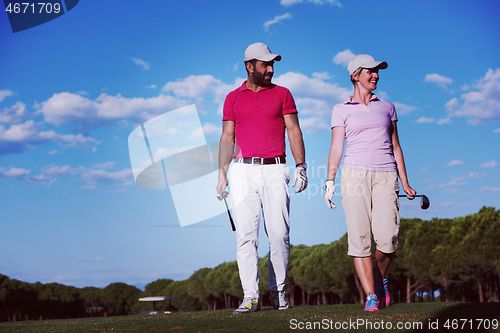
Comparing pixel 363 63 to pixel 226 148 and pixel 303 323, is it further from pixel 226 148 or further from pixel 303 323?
pixel 303 323

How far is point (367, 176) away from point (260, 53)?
2285 millimetres

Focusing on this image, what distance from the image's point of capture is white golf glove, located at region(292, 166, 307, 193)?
6.24 meters

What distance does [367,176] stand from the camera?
5.98 metres

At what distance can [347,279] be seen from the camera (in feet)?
168

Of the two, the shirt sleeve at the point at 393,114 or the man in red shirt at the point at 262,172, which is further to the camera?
the shirt sleeve at the point at 393,114

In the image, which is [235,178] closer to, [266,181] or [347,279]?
[266,181]

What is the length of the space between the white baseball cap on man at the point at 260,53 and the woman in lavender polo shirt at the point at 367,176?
1.18m

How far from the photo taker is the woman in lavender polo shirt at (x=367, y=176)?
593 cm

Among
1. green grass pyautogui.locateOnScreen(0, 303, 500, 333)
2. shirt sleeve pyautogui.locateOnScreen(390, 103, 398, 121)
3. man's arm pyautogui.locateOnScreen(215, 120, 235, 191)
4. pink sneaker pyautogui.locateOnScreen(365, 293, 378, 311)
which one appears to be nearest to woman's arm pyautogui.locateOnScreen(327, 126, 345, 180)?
shirt sleeve pyautogui.locateOnScreen(390, 103, 398, 121)

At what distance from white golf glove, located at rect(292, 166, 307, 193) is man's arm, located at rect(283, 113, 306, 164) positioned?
7.9 inches

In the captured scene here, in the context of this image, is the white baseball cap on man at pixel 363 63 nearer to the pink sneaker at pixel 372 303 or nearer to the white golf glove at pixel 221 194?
the white golf glove at pixel 221 194

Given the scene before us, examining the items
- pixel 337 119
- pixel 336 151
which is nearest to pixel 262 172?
pixel 336 151

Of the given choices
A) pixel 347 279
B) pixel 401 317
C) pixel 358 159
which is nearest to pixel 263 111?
pixel 358 159

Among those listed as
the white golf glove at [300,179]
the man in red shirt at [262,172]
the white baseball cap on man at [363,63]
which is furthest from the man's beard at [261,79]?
the white golf glove at [300,179]
